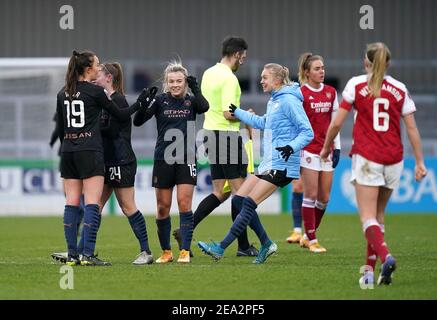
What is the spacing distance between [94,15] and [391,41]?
7.67 m

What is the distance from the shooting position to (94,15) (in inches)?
1093

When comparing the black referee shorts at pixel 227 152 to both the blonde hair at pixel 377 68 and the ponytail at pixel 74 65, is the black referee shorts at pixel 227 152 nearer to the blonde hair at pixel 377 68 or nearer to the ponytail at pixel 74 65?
the ponytail at pixel 74 65

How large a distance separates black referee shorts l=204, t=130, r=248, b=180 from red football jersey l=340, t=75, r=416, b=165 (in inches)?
122

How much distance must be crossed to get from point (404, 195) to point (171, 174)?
11.8m

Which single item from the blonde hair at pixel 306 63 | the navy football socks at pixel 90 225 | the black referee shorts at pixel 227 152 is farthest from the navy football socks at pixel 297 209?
the navy football socks at pixel 90 225

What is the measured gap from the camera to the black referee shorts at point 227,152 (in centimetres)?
1205

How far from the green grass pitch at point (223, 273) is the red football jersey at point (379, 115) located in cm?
112

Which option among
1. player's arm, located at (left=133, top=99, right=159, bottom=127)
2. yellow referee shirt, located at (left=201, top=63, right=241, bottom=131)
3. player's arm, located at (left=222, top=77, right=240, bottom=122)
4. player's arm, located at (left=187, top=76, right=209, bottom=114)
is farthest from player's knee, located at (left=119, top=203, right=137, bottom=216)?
yellow referee shirt, located at (left=201, top=63, right=241, bottom=131)

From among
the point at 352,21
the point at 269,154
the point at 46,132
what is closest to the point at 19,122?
the point at 46,132

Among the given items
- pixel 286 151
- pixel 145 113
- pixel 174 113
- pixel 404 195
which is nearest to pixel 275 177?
pixel 286 151

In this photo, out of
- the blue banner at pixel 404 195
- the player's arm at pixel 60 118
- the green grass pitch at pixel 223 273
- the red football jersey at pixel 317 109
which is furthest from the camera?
the blue banner at pixel 404 195

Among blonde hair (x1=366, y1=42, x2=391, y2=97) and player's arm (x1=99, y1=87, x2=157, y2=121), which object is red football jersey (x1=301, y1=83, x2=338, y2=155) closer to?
player's arm (x1=99, y1=87, x2=157, y2=121)

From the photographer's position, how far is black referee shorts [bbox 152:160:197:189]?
1104cm
